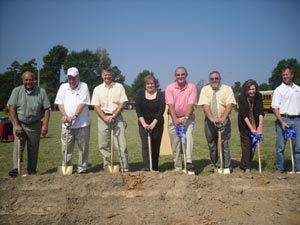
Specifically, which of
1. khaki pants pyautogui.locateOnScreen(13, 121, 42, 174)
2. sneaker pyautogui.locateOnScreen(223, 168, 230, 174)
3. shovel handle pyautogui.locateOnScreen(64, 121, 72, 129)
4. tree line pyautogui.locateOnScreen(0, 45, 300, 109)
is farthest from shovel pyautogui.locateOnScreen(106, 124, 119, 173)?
tree line pyautogui.locateOnScreen(0, 45, 300, 109)

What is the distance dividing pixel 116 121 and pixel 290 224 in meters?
3.61

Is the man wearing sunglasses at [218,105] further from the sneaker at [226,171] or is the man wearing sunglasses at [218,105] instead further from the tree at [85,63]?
the tree at [85,63]

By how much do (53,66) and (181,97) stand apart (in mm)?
62177

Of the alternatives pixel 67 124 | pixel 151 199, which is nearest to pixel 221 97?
pixel 151 199

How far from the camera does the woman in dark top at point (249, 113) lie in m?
5.67

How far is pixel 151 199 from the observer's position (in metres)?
4.23

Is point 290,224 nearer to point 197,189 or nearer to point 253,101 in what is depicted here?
point 197,189

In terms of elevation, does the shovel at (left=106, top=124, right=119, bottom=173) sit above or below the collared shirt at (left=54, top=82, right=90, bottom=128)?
below

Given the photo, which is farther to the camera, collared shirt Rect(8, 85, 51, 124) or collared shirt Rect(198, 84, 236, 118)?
collared shirt Rect(198, 84, 236, 118)

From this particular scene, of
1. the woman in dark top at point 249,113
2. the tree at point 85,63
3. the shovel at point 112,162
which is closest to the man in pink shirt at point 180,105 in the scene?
the woman in dark top at point 249,113

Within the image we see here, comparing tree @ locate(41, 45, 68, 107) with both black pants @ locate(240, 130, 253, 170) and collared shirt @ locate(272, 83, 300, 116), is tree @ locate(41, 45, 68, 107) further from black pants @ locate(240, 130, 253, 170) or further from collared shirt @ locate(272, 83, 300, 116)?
collared shirt @ locate(272, 83, 300, 116)

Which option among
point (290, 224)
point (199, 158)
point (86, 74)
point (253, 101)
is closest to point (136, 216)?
point (290, 224)

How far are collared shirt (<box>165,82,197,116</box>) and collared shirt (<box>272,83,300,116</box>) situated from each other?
1.74 m

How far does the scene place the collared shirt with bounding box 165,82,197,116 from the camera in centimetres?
553
